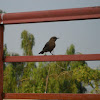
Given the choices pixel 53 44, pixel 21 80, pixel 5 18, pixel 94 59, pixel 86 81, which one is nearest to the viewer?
pixel 94 59

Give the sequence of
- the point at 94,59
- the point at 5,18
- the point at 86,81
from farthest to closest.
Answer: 1. the point at 86,81
2. the point at 5,18
3. the point at 94,59

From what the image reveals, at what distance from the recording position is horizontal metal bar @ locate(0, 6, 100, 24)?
1300 mm

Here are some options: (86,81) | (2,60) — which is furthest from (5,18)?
(86,81)

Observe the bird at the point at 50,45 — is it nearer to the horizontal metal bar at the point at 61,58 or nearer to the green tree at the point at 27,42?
the horizontal metal bar at the point at 61,58

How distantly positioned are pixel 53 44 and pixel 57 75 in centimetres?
285

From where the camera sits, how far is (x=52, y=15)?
4.44ft

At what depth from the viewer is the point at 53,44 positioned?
2.17 metres

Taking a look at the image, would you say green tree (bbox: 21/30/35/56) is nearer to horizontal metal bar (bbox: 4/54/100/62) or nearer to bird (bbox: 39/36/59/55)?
bird (bbox: 39/36/59/55)

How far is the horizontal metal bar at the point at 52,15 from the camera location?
4.27 ft

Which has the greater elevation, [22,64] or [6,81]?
[22,64]

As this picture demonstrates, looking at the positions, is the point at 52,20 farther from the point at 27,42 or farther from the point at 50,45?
the point at 27,42

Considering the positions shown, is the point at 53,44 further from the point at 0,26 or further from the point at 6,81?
the point at 6,81

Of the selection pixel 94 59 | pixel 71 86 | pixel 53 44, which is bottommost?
pixel 71 86

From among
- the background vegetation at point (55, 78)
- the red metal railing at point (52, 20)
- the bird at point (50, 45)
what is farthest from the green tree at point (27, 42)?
the red metal railing at point (52, 20)
